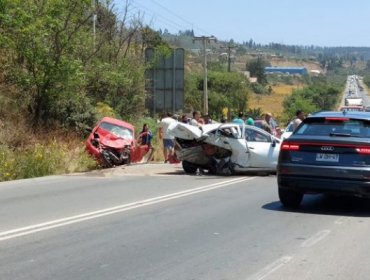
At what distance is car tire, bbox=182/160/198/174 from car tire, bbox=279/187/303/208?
6.56m

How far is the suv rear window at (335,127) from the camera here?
1094 cm

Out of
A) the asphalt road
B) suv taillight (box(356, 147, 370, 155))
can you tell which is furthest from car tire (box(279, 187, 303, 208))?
suv taillight (box(356, 147, 370, 155))

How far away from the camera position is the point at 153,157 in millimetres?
23219

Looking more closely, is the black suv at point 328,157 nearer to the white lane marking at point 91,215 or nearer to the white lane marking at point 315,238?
the white lane marking at point 315,238

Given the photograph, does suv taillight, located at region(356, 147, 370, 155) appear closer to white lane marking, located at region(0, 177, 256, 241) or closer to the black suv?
the black suv

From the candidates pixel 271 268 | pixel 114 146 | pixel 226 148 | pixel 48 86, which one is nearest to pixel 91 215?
pixel 271 268

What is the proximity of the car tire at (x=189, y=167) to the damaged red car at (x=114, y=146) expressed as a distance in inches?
119

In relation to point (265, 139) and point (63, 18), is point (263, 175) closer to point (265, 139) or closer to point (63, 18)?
point (265, 139)

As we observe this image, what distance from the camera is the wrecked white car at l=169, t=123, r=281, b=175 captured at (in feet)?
56.7

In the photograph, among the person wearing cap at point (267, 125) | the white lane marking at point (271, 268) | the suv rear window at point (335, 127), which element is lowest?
the white lane marking at point (271, 268)

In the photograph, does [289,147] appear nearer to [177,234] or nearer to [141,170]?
[177,234]

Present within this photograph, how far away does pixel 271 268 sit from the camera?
6.96 m

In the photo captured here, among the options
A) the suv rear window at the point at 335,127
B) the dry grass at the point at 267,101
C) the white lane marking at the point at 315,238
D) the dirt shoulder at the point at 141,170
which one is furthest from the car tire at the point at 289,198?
the dry grass at the point at 267,101

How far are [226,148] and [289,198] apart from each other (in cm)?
604
